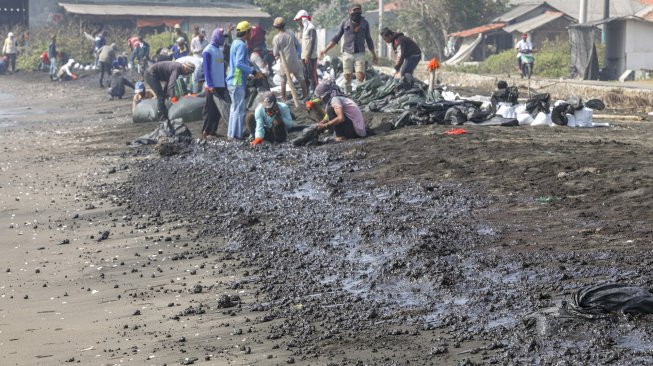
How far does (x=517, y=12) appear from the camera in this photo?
153 ft

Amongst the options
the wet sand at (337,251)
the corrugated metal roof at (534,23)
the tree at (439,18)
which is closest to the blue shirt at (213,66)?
the wet sand at (337,251)

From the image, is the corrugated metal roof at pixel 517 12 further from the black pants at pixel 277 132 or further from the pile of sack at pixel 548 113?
the black pants at pixel 277 132

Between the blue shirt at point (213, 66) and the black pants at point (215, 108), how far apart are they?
15 cm

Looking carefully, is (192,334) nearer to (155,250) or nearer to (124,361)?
(124,361)

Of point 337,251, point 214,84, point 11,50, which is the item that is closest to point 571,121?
point 214,84

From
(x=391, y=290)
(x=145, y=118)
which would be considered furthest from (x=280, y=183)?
(x=145, y=118)

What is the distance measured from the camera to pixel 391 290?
7168 millimetres

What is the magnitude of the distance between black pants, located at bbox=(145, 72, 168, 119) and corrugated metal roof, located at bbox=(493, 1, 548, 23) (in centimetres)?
3019

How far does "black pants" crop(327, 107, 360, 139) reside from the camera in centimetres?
1364

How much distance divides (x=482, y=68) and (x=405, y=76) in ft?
60.3

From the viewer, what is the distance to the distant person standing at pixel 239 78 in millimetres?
14516

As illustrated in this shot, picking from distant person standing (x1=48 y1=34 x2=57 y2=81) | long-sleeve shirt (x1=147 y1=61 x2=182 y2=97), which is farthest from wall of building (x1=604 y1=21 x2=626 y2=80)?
long-sleeve shirt (x1=147 y1=61 x2=182 y2=97)

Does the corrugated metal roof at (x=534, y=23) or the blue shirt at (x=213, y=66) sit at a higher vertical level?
the blue shirt at (x=213, y=66)

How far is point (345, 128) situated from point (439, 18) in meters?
34.4
